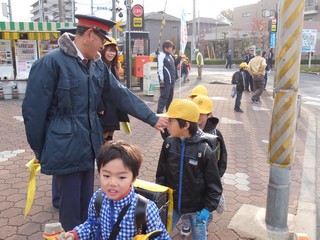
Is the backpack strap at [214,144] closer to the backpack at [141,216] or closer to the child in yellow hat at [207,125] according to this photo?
the child in yellow hat at [207,125]

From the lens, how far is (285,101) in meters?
2.87

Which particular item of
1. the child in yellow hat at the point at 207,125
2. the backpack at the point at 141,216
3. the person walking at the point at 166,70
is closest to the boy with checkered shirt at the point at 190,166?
the child in yellow hat at the point at 207,125

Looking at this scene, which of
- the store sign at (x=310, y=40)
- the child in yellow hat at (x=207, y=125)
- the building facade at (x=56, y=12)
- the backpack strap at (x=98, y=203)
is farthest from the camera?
the store sign at (x=310, y=40)

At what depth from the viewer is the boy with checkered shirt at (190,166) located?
245cm

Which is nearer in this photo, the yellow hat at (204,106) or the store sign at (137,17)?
the yellow hat at (204,106)

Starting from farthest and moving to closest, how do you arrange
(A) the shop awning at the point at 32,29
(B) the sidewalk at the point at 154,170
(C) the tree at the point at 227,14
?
(C) the tree at the point at 227,14 < (A) the shop awning at the point at 32,29 < (B) the sidewalk at the point at 154,170

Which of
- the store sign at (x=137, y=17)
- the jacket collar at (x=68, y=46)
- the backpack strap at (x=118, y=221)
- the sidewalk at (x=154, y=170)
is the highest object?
the store sign at (x=137, y=17)

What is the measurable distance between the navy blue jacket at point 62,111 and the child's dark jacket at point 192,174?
610 mm

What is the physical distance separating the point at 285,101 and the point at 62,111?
6.07 ft

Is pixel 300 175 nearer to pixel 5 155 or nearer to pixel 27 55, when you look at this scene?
pixel 5 155

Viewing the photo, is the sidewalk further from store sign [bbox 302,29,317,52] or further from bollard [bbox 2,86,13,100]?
store sign [bbox 302,29,317,52]

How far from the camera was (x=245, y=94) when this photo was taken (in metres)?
13.4

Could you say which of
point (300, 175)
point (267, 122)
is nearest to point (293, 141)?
point (300, 175)

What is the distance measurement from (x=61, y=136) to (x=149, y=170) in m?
2.63
